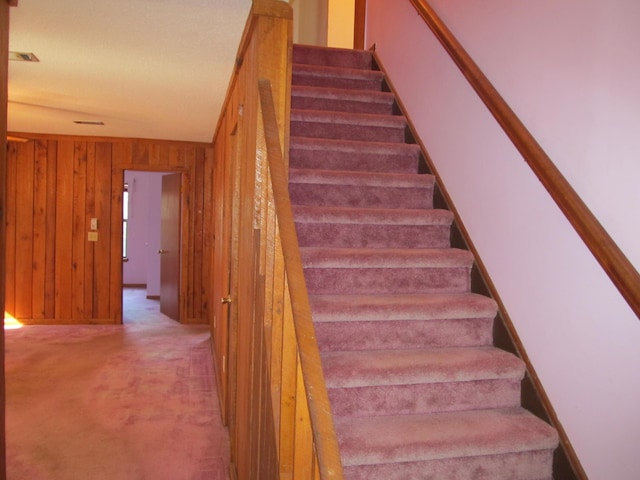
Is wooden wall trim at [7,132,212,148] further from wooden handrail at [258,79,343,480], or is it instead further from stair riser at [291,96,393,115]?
wooden handrail at [258,79,343,480]

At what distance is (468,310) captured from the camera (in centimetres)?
238

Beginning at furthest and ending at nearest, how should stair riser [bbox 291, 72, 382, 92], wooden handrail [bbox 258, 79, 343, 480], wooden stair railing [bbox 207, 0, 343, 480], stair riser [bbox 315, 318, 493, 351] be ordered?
stair riser [bbox 291, 72, 382, 92], stair riser [bbox 315, 318, 493, 351], wooden stair railing [bbox 207, 0, 343, 480], wooden handrail [bbox 258, 79, 343, 480]

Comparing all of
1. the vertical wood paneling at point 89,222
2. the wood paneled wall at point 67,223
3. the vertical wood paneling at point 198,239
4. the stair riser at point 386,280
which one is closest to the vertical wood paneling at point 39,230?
the wood paneled wall at point 67,223

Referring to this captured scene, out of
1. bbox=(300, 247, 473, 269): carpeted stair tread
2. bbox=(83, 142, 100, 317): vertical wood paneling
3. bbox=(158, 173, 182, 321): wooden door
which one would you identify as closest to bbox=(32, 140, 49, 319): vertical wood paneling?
bbox=(83, 142, 100, 317): vertical wood paneling

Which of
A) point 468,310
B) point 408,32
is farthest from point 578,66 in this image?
point 408,32

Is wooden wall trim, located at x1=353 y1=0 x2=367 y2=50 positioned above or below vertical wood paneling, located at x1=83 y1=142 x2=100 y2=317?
above

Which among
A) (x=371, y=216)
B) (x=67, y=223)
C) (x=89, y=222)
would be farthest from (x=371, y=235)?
(x=67, y=223)

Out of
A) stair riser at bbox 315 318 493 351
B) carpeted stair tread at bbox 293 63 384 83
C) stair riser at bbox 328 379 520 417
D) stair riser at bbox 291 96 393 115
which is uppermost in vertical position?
carpeted stair tread at bbox 293 63 384 83

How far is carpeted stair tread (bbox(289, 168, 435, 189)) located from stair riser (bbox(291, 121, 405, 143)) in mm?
412

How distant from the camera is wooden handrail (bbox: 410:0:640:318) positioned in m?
1.53

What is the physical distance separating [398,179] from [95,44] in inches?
73.9

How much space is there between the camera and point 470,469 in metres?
1.88

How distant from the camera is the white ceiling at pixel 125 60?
239 cm

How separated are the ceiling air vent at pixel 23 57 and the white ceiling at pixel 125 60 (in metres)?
0.05
